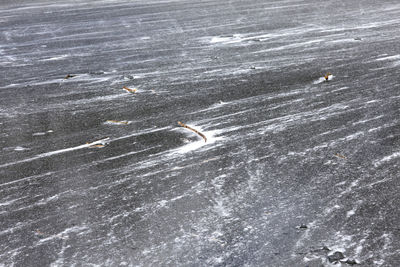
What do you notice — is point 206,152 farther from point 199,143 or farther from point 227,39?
point 227,39

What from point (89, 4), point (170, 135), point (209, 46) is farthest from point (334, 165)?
point (89, 4)

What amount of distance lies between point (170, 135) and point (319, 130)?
124 cm

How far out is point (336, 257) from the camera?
2.22 metres

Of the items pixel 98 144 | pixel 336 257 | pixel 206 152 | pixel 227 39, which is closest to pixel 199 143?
pixel 206 152

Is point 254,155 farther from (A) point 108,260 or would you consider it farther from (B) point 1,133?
(B) point 1,133

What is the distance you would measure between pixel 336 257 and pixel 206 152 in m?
1.50

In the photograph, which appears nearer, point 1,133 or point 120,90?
point 1,133

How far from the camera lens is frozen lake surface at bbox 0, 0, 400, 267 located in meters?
2.40

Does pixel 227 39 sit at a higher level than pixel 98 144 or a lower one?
higher

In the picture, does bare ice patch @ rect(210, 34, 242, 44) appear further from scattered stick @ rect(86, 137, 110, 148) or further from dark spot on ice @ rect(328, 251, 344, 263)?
dark spot on ice @ rect(328, 251, 344, 263)

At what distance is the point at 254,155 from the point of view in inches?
134

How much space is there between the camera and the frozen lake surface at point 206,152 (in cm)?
240

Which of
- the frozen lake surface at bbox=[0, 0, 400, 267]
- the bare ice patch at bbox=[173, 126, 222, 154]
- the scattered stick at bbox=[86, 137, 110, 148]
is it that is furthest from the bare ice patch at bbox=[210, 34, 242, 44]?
the scattered stick at bbox=[86, 137, 110, 148]

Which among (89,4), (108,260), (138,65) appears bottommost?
(108,260)
